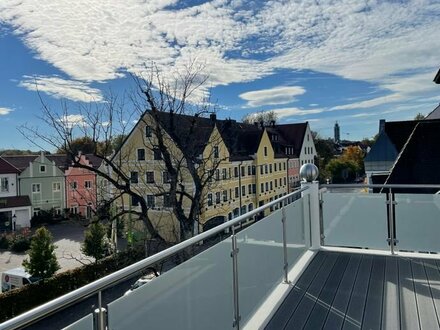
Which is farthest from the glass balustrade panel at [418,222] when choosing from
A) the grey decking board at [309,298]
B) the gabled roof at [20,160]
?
the gabled roof at [20,160]

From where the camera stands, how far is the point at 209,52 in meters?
16.0

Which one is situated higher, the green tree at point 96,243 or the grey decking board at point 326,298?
the grey decking board at point 326,298

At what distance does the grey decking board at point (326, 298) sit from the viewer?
2916 mm

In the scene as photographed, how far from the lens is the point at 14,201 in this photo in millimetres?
32844

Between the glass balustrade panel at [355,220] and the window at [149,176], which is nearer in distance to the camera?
the glass balustrade panel at [355,220]

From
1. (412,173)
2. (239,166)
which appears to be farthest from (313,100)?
(412,173)

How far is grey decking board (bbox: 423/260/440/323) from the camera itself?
3195mm

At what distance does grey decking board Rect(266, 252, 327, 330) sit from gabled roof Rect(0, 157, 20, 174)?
34665 mm

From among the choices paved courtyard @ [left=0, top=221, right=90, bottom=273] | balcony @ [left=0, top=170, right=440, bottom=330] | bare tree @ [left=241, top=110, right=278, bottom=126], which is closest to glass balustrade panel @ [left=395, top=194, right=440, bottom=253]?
balcony @ [left=0, top=170, right=440, bottom=330]

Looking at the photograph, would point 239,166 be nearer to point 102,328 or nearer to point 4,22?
point 4,22

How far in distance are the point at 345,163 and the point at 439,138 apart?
29.2m

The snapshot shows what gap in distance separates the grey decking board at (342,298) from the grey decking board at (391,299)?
0.30 metres

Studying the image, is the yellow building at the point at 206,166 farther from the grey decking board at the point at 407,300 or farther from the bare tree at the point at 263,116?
the grey decking board at the point at 407,300

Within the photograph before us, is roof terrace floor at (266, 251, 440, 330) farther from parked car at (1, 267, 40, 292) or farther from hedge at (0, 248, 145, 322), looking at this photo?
parked car at (1, 267, 40, 292)
